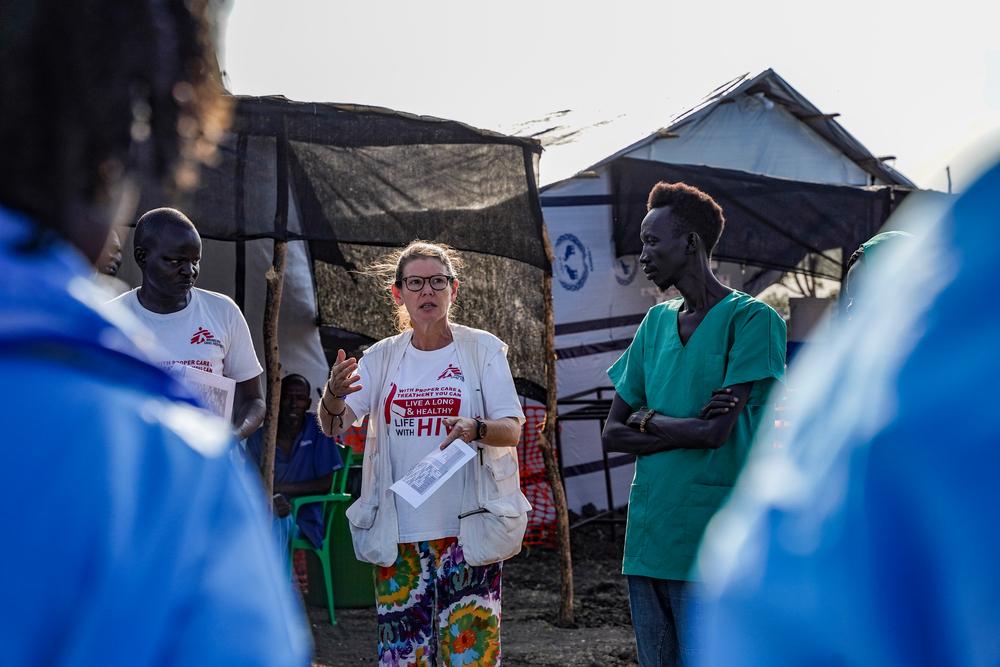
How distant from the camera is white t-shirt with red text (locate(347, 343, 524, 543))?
4.38 meters

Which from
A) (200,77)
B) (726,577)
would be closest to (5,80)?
(200,77)

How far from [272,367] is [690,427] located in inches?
139

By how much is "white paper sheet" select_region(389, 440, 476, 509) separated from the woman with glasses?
0.18 feet

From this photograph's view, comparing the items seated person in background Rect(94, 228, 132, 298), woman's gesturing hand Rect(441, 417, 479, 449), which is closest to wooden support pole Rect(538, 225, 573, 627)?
woman's gesturing hand Rect(441, 417, 479, 449)

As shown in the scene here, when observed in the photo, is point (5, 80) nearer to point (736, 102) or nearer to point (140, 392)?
point (140, 392)

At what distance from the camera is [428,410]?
4.48 m

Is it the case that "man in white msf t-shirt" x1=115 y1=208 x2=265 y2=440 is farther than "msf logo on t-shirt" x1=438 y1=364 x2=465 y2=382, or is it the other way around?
"msf logo on t-shirt" x1=438 y1=364 x2=465 y2=382

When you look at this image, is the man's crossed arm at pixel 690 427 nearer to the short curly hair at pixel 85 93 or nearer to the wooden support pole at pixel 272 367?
the short curly hair at pixel 85 93

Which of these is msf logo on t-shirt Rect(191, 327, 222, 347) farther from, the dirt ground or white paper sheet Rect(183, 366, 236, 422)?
the dirt ground

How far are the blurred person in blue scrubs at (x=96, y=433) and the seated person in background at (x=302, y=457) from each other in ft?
21.1

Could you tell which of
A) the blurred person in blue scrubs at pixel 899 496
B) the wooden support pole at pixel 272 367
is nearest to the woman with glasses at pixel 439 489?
the wooden support pole at pixel 272 367

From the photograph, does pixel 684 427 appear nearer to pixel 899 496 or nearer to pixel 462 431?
pixel 462 431

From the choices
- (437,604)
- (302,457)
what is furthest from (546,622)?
(437,604)

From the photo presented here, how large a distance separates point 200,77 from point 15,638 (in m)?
0.52
